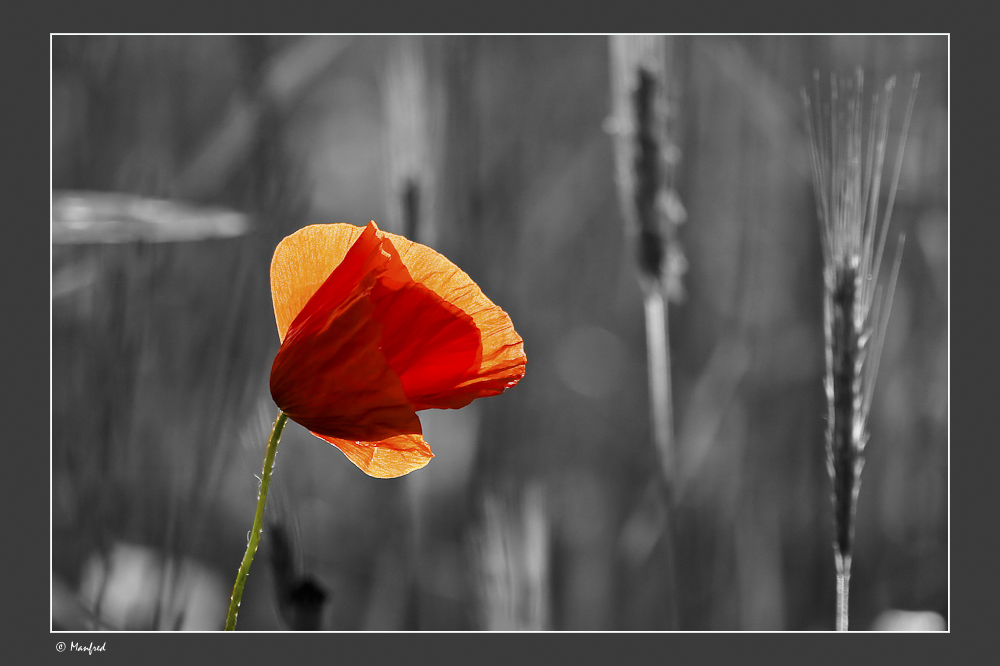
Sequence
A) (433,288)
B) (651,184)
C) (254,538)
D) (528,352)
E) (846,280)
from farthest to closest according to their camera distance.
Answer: (528,352) → (651,184) → (846,280) → (433,288) → (254,538)

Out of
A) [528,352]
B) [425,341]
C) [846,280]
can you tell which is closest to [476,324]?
[425,341]

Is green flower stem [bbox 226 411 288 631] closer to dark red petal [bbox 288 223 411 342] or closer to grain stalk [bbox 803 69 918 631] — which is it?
dark red petal [bbox 288 223 411 342]

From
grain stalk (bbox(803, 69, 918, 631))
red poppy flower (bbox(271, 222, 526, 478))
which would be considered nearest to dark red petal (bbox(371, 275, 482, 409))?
red poppy flower (bbox(271, 222, 526, 478))

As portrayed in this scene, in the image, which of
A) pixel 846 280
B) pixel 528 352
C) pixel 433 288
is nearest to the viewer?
pixel 433 288

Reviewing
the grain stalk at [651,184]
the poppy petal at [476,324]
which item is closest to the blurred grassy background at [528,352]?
the grain stalk at [651,184]

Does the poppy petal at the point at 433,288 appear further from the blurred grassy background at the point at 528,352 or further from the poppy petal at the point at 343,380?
the blurred grassy background at the point at 528,352

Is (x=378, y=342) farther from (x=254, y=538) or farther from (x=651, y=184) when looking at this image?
(x=651, y=184)
